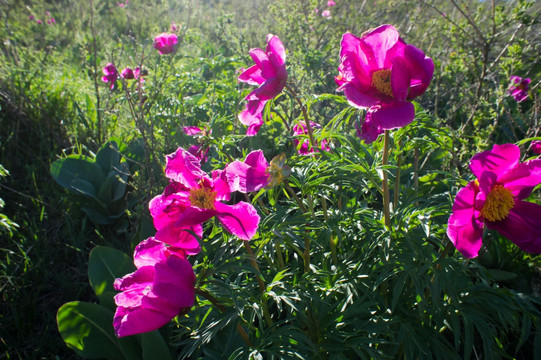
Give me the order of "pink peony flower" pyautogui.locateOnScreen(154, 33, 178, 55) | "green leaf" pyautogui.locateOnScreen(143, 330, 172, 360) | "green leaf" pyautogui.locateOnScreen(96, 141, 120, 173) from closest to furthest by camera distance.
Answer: "green leaf" pyautogui.locateOnScreen(143, 330, 172, 360), "green leaf" pyautogui.locateOnScreen(96, 141, 120, 173), "pink peony flower" pyautogui.locateOnScreen(154, 33, 178, 55)

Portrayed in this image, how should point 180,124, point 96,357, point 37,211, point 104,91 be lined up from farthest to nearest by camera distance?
point 104,91 → point 37,211 → point 180,124 → point 96,357

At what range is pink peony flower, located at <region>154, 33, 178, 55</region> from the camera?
3.19 meters

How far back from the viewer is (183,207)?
3.23 ft

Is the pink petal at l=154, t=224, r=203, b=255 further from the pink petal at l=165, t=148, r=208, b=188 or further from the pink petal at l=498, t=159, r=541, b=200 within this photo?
the pink petal at l=498, t=159, r=541, b=200

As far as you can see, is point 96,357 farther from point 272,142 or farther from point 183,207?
point 272,142

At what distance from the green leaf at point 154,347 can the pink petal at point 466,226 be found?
1113 mm

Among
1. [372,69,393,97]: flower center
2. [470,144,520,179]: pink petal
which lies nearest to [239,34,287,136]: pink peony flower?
[372,69,393,97]: flower center

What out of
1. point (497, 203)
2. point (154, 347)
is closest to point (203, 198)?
point (497, 203)

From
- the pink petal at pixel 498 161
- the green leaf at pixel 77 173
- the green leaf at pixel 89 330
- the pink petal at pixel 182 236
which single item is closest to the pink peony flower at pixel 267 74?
the pink petal at pixel 182 236

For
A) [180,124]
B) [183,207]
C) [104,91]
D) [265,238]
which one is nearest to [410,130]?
[265,238]

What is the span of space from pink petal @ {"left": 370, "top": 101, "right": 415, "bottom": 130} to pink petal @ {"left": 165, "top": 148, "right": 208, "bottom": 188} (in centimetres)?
44

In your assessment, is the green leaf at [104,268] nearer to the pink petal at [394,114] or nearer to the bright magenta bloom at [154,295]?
the bright magenta bloom at [154,295]

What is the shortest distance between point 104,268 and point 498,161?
157 centimetres

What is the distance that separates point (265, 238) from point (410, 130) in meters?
0.53
